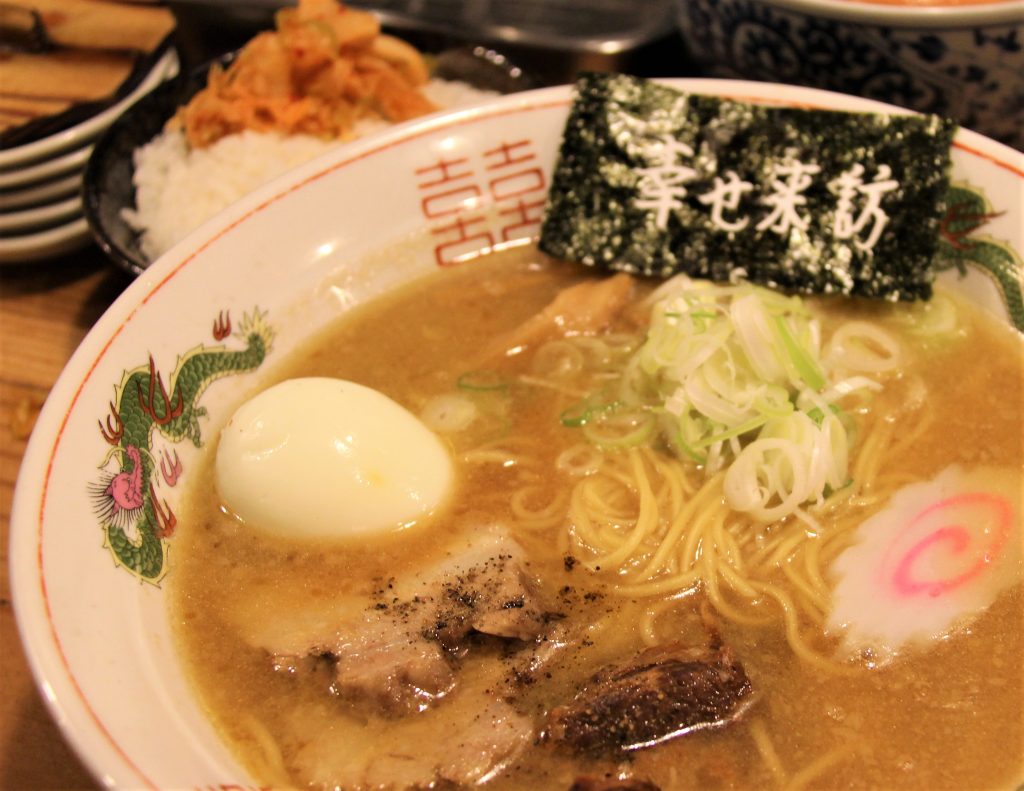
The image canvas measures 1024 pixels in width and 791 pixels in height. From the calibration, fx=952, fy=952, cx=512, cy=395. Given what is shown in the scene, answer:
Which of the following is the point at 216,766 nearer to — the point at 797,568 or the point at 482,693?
the point at 482,693

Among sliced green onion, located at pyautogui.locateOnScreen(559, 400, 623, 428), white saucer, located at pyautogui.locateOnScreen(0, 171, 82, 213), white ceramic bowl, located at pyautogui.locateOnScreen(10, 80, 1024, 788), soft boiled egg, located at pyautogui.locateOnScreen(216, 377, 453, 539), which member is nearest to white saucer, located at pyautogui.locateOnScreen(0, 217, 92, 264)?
white saucer, located at pyautogui.locateOnScreen(0, 171, 82, 213)

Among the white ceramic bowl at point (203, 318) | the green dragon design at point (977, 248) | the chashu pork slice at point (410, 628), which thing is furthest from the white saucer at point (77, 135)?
the green dragon design at point (977, 248)

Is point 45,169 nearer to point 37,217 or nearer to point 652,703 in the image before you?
point 37,217

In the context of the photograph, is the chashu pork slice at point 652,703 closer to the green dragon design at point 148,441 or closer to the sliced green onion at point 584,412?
the sliced green onion at point 584,412

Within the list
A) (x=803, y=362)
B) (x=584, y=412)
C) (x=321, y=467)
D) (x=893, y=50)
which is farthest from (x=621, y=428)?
(x=893, y=50)

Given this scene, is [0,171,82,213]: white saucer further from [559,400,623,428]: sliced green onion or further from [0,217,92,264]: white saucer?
[559,400,623,428]: sliced green onion
